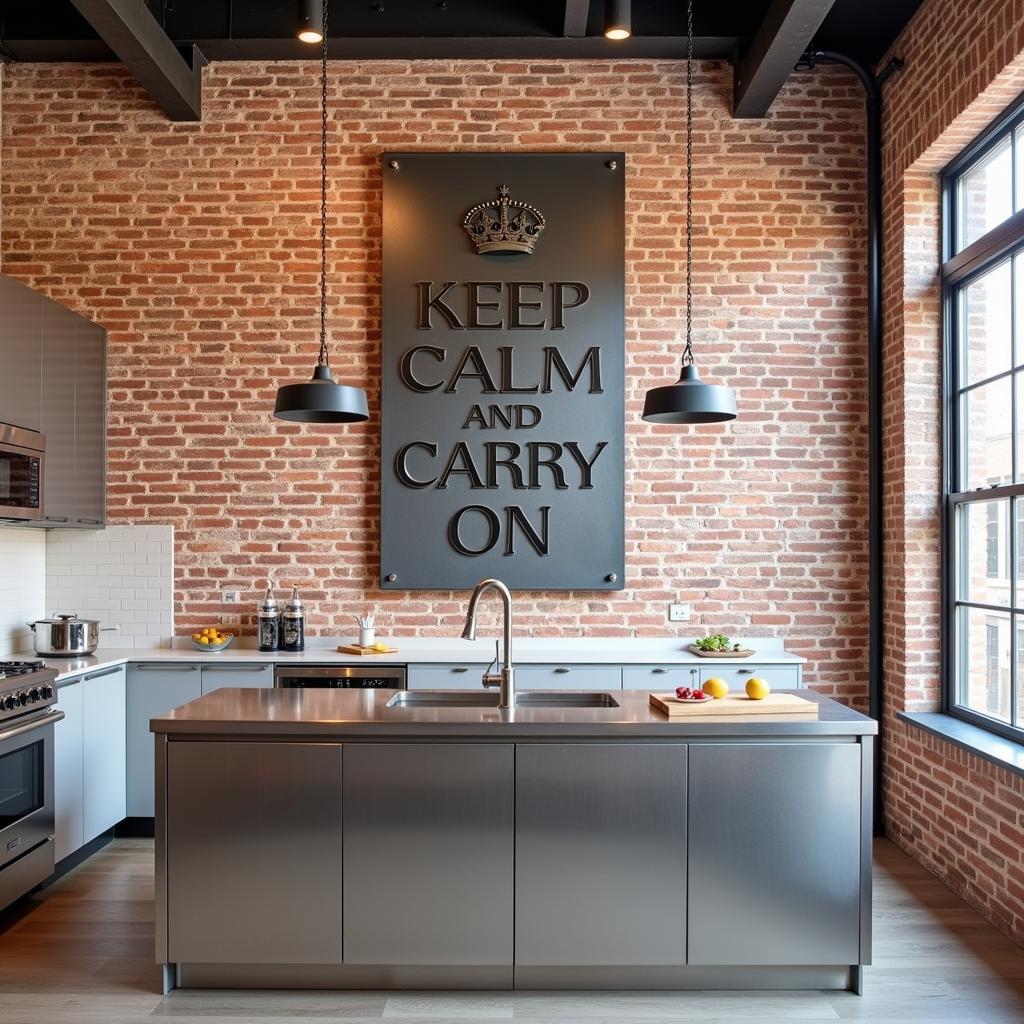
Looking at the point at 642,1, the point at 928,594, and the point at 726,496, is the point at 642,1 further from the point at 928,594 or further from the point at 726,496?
the point at 928,594

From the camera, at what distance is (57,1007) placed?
3324 millimetres

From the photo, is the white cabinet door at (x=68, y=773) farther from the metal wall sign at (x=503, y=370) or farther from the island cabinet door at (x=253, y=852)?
the metal wall sign at (x=503, y=370)

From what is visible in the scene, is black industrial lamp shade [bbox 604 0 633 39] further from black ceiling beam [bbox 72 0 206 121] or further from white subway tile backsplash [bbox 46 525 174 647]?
white subway tile backsplash [bbox 46 525 174 647]

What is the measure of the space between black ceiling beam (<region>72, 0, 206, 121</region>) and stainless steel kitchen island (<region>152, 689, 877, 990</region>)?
3447 millimetres

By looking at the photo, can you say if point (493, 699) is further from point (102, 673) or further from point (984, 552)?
point (984, 552)

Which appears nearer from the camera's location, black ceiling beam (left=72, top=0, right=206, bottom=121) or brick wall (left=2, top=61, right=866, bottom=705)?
black ceiling beam (left=72, top=0, right=206, bottom=121)

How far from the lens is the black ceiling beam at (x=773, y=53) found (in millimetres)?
4652

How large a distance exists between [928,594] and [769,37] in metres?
3.01

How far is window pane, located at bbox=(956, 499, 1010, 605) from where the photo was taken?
4.46 m

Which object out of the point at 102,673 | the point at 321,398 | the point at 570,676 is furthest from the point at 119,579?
the point at 321,398

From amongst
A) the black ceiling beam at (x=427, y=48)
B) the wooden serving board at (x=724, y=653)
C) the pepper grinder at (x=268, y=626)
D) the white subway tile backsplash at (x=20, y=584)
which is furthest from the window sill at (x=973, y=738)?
the white subway tile backsplash at (x=20, y=584)

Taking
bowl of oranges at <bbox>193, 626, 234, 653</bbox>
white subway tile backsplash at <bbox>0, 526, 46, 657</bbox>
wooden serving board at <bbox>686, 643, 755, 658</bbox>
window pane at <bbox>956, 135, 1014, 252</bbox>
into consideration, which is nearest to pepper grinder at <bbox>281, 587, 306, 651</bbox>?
bowl of oranges at <bbox>193, 626, 234, 653</bbox>

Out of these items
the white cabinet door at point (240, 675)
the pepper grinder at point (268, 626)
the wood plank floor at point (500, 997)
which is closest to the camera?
the wood plank floor at point (500, 997)

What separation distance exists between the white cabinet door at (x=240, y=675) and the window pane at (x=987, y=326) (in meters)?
3.97
